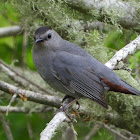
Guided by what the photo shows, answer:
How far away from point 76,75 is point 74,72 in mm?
42

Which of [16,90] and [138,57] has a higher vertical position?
[138,57]

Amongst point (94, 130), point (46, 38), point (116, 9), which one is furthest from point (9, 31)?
point (116, 9)

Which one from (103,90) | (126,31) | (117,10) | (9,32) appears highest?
(117,10)

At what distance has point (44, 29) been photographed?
172 inches

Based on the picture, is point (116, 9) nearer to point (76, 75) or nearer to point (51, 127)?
point (76, 75)

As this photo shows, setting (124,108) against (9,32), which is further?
(9,32)

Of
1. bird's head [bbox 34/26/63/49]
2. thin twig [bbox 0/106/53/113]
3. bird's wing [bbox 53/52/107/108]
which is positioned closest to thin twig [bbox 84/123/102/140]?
thin twig [bbox 0/106/53/113]

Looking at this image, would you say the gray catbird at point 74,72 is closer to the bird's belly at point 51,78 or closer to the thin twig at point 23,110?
the bird's belly at point 51,78

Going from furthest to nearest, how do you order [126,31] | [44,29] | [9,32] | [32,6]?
[9,32]
[126,31]
[32,6]
[44,29]

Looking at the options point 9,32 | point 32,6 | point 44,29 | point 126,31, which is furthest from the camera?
point 9,32

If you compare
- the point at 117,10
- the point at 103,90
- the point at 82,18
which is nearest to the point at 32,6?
the point at 82,18

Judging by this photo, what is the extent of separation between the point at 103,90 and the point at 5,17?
2599 millimetres

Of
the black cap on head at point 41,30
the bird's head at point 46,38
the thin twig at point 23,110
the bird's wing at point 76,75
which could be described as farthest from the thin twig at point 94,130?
the black cap on head at point 41,30

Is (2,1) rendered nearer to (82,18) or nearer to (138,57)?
(82,18)
